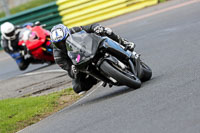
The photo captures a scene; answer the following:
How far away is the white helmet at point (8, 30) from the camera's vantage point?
14.6 m

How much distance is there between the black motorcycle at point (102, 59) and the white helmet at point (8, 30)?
7.04m

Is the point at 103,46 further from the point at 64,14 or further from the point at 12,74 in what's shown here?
the point at 64,14

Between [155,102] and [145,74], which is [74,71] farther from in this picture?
[155,102]

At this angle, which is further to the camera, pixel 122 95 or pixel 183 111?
pixel 122 95

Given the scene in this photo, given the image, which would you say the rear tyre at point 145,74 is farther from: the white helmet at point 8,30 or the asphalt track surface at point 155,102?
the white helmet at point 8,30

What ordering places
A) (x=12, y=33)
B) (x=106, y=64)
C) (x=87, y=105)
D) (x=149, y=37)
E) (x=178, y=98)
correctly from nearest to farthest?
(x=178, y=98), (x=106, y=64), (x=87, y=105), (x=149, y=37), (x=12, y=33)

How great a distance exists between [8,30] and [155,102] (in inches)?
347

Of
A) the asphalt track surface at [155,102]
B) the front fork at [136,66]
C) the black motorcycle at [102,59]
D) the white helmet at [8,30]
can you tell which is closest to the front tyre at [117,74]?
the black motorcycle at [102,59]

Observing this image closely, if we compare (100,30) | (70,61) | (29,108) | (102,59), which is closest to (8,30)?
(29,108)

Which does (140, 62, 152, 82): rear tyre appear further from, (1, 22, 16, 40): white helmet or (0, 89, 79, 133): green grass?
(1, 22, 16, 40): white helmet

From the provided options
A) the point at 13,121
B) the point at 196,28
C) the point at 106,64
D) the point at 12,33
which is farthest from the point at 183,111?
the point at 12,33

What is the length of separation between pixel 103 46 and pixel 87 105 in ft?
3.57

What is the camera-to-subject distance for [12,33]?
14789mm

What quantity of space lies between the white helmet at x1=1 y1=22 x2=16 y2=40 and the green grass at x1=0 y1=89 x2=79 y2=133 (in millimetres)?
4226
